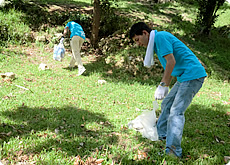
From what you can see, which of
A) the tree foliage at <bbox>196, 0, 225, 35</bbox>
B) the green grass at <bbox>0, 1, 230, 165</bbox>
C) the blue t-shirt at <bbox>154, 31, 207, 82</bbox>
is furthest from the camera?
the tree foliage at <bbox>196, 0, 225, 35</bbox>

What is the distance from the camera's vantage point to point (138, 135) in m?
3.55

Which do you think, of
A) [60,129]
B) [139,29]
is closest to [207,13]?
[139,29]

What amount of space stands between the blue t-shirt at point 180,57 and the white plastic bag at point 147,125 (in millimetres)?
1010

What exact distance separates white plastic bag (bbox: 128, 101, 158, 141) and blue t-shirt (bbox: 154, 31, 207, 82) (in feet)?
3.31

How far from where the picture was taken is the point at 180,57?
2.81 meters

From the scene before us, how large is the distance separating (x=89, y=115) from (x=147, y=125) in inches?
50.9

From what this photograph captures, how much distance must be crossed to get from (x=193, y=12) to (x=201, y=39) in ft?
17.9

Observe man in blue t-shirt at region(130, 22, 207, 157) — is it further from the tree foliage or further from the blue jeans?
the tree foliage

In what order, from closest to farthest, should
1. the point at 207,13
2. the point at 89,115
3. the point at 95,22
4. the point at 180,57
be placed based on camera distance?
the point at 180,57 → the point at 89,115 → the point at 95,22 → the point at 207,13

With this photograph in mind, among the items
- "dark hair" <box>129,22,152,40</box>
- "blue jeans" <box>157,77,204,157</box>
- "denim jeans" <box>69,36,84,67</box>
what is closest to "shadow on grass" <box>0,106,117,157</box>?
"blue jeans" <box>157,77,204,157</box>

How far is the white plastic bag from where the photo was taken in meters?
3.53

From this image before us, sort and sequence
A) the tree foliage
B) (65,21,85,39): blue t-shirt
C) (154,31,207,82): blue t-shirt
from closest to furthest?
1. (154,31,207,82): blue t-shirt
2. (65,21,85,39): blue t-shirt
3. the tree foliage

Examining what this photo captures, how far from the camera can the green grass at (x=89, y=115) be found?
2.88 meters

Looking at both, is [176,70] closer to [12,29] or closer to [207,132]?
[207,132]
